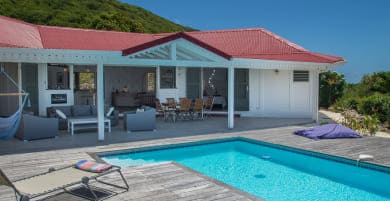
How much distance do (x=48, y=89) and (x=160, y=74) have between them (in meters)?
5.04

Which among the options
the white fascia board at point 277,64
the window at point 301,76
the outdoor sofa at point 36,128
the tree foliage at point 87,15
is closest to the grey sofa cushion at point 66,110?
the outdoor sofa at point 36,128

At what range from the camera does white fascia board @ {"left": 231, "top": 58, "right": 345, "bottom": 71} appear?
43.1ft

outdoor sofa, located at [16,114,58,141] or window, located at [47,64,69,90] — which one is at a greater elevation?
window, located at [47,64,69,90]

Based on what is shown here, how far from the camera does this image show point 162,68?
16.9m

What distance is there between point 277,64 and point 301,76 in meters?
2.54

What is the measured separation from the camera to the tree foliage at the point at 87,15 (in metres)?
27.7

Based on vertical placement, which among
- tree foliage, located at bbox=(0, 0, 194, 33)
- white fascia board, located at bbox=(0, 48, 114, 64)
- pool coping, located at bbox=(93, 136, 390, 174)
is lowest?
pool coping, located at bbox=(93, 136, 390, 174)

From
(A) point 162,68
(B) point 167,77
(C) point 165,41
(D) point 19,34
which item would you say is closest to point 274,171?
(C) point 165,41

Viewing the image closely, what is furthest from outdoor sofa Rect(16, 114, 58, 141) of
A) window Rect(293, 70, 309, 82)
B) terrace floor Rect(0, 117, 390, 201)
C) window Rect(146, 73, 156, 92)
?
window Rect(146, 73, 156, 92)

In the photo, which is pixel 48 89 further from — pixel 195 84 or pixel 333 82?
pixel 333 82

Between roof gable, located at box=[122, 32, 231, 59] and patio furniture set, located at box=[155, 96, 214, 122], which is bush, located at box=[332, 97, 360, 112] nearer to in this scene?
patio furniture set, located at box=[155, 96, 214, 122]

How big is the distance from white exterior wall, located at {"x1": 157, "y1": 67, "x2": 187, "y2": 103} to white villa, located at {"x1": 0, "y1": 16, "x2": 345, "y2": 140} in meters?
0.05

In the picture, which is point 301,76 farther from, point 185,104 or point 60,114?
point 60,114

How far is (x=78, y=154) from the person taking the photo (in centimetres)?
852
